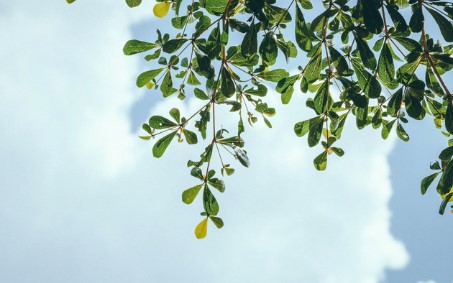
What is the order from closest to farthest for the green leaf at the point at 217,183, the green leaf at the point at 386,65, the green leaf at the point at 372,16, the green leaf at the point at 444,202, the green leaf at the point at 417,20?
the green leaf at the point at 372,16 → the green leaf at the point at 417,20 → the green leaf at the point at 386,65 → the green leaf at the point at 444,202 → the green leaf at the point at 217,183

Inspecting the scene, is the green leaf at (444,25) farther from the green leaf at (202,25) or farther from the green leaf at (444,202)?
the green leaf at (202,25)

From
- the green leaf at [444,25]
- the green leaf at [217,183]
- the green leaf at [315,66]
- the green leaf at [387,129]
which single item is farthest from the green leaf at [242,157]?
the green leaf at [444,25]

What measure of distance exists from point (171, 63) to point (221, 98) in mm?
403

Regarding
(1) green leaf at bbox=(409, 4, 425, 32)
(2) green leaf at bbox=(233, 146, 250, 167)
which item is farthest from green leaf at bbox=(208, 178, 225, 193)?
(1) green leaf at bbox=(409, 4, 425, 32)

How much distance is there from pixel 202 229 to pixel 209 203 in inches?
8.5

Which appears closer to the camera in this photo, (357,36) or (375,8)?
(375,8)

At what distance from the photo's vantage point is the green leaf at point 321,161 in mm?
3478

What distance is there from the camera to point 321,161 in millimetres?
3500

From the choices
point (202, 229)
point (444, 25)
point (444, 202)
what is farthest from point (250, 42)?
point (444, 202)

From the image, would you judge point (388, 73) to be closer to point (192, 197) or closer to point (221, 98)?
point (221, 98)

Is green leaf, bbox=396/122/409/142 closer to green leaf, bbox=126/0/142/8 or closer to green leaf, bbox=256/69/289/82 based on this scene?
green leaf, bbox=256/69/289/82

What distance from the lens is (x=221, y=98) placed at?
10.7 feet

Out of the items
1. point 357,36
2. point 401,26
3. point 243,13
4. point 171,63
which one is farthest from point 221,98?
point 401,26

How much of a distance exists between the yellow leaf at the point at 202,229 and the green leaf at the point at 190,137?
0.55m
